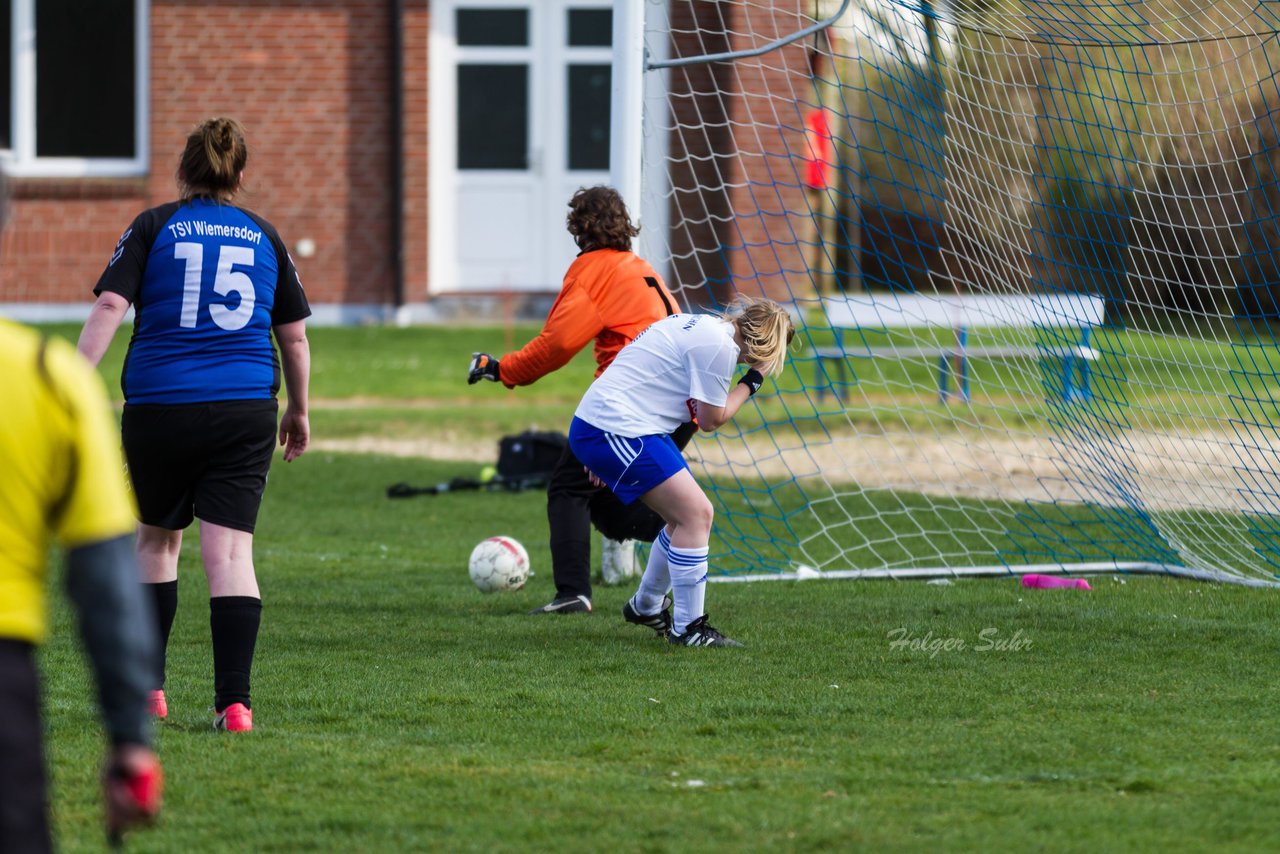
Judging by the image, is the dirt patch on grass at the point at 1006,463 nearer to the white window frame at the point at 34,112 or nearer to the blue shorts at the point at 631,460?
the blue shorts at the point at 631,460

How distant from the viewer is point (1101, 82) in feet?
27.5

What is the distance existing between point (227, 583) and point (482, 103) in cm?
1411

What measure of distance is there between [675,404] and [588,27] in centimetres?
1294

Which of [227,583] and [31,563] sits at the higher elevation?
[31,563]

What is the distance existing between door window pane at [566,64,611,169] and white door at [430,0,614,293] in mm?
11

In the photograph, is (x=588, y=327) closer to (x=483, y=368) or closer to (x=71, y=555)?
(x=483, y=368)

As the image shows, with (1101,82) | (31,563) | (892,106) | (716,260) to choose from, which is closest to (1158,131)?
(1101,82)

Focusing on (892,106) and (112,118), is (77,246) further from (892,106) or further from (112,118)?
(892,106)

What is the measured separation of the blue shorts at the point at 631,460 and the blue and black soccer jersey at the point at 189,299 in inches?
61.2

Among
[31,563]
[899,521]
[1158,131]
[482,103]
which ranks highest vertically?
[482,103]

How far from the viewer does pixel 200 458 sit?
13.9ft

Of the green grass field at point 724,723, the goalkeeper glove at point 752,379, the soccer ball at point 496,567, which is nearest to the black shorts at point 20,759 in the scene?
the green grass field at point 724,723

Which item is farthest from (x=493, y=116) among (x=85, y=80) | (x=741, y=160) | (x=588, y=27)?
(x=741, y=160)

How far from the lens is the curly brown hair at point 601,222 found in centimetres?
620
